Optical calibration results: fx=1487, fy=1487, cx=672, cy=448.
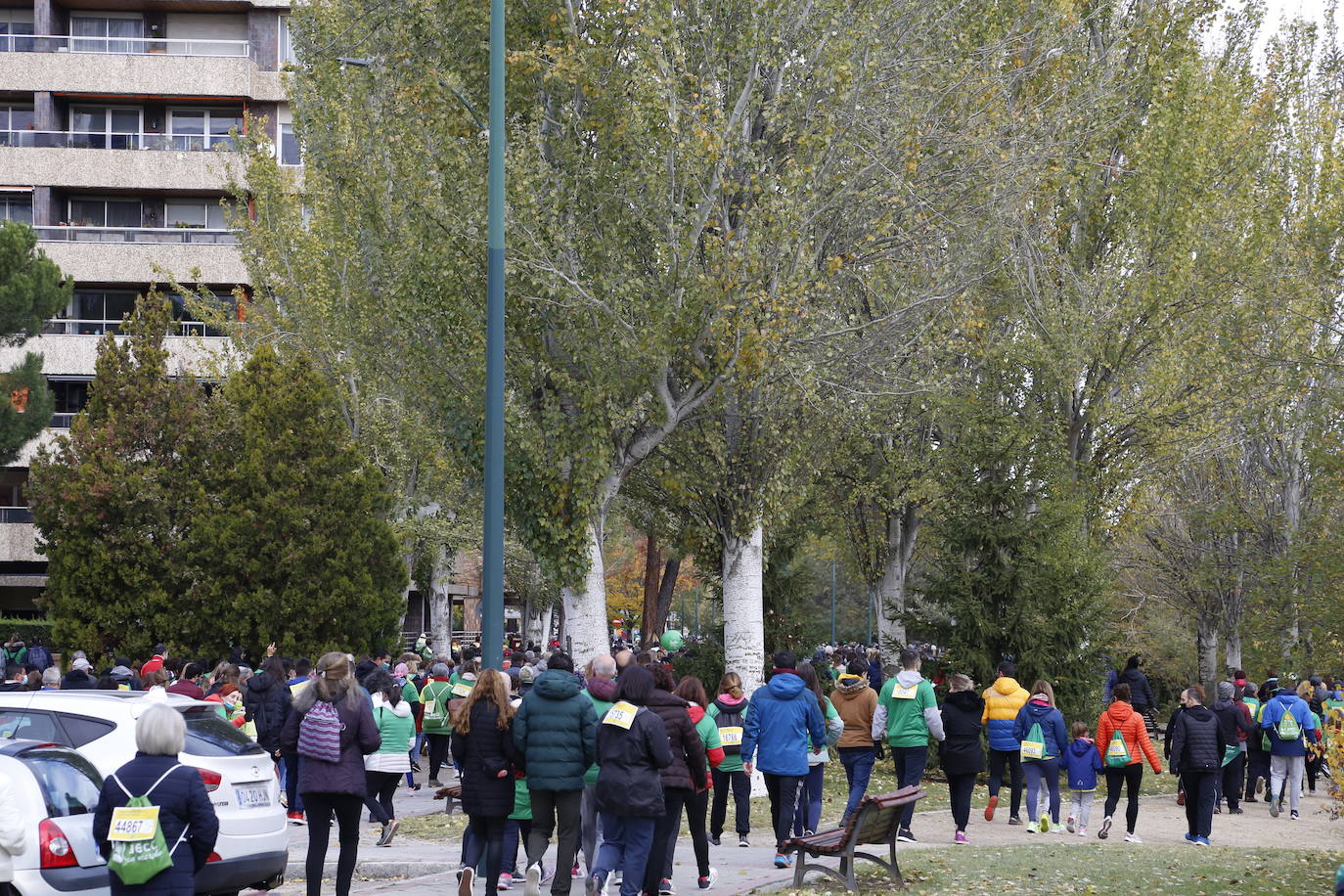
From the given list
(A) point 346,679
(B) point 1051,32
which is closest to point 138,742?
(A) point 346,679

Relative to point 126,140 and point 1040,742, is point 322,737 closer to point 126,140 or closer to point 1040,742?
point 1040,742

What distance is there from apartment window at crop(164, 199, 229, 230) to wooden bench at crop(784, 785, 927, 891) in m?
43.1

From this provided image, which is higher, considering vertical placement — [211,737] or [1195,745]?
[211,737]

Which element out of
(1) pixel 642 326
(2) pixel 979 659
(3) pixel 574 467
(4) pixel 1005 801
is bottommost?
(4) pixel 1005 801

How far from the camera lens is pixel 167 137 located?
5044 cm

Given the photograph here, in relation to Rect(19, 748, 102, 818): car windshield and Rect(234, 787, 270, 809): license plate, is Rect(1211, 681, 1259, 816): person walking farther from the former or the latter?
Rect(19, 748, 102, 818): car windshield

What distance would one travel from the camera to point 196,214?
5069cm

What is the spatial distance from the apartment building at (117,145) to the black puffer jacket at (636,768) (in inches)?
1638

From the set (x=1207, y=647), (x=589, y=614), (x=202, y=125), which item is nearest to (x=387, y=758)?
(x=589, y=614)

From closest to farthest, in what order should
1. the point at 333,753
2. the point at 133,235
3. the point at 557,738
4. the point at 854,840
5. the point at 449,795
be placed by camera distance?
the point at 557,738 < the point at 333,753 < the point at 854,840 < the point at 449,795 < the point at 133,235

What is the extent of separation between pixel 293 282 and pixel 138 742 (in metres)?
25.9

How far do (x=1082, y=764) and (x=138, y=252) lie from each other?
134ft

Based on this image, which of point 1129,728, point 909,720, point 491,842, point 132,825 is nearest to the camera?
point 132,825

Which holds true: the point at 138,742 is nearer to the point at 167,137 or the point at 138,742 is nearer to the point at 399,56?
the point at 399,56
